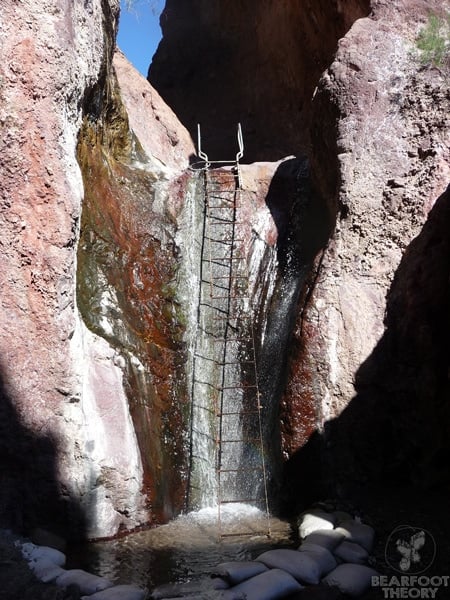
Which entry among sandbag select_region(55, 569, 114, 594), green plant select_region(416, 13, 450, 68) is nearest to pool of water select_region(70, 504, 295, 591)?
sandbag select_region(55, 569, 114, 594)

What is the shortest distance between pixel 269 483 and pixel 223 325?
1.53 meters

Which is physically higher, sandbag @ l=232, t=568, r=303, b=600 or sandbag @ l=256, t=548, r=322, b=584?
sandbag @ l=256, t=548, r=322, b=584

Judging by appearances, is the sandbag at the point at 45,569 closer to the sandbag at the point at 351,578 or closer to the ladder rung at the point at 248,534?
the ladder rung at the point at 248,534

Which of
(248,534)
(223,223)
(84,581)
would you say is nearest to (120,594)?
(84,581)

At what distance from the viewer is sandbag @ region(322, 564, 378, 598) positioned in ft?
13.9

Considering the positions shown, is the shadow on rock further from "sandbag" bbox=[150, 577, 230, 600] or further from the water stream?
"sandbag" bbox=[150, 577, 230, 600]

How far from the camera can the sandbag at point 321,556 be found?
4.45m

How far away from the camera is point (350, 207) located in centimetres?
611

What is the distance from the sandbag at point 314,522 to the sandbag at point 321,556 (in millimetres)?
315

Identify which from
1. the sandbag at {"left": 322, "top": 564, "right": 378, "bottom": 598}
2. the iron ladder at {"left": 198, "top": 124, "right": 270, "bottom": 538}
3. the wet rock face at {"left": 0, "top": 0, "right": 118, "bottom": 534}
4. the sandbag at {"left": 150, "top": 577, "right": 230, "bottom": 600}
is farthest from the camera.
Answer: the iron ladder at {"left": 198, "top": 124, "right": 270, "bottom": 538}

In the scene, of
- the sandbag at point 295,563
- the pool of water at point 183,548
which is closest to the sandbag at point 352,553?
the sandbag at point 295,563

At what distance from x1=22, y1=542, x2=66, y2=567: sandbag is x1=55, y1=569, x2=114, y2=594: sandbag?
9.1 inches

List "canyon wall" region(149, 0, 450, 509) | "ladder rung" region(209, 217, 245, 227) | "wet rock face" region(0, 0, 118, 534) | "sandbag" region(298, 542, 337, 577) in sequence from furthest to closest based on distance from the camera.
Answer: "ladder rung" region(209, 217, 245, 227), "canyon wall" region(149, 0, 450, 509), "wet rock face" region(0, 0, 118, 534), "sandbag" region(298, 542, 337, 577)

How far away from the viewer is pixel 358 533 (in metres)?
4.89
